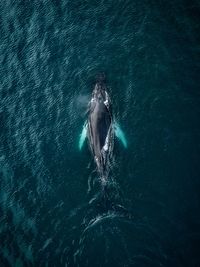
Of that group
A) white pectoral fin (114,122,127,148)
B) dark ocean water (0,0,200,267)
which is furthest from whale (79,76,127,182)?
dark ocean water (0,0,200,267)

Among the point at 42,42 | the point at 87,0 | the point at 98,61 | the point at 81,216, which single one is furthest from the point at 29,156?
the point at 87,0

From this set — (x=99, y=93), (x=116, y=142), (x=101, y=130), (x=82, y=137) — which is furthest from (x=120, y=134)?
(x=99, y=93)

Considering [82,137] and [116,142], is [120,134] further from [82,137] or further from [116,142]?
[82,137]

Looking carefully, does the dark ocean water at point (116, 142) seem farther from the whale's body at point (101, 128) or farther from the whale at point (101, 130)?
the whale's body at point (101, 128)

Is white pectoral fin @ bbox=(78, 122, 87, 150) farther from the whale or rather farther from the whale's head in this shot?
the whale's head

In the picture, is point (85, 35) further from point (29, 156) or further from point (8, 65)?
point (29, 156)

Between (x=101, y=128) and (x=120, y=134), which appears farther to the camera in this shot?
(x=101, y=128)
